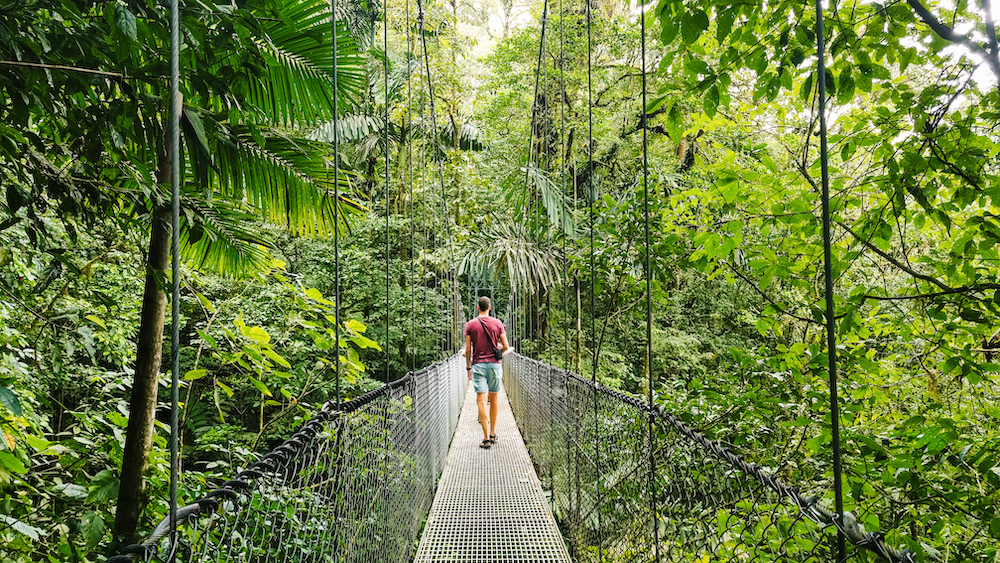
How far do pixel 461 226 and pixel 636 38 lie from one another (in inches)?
133

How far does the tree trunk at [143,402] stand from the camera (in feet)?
3.57

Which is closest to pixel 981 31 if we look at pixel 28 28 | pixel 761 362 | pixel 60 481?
pixel 761 362

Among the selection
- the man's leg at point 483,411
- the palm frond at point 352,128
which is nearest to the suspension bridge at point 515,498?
the man's leg at point 483,411

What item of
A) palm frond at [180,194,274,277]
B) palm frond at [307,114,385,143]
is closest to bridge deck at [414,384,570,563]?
palm frond at [180,194,274,277]

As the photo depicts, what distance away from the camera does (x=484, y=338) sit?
3.58 metres

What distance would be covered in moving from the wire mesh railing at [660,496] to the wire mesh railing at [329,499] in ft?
2.36

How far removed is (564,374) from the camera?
2.61 metres

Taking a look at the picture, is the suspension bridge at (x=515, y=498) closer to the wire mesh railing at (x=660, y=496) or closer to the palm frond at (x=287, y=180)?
the wire mesh railing at (x=660, y=496)

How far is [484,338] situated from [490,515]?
1.36m

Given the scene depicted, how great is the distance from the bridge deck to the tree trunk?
122cm

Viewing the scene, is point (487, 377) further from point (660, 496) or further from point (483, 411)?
point (660, 496)

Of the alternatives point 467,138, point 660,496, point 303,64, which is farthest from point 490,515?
point 467,138

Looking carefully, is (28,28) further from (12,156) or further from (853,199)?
(853,199)

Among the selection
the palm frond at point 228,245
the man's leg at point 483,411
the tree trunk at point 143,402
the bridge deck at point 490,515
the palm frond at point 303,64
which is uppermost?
the palm frond at point 303,64
